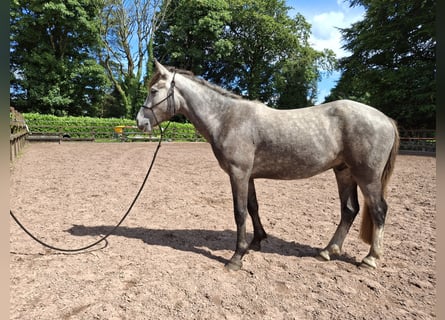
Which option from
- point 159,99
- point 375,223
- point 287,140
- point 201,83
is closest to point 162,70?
point 159,99

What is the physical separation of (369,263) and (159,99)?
3.30 m

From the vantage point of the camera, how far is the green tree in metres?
24.6

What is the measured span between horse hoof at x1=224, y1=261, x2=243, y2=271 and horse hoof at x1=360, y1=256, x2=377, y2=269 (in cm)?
148

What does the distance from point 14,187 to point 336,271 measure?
7460mm

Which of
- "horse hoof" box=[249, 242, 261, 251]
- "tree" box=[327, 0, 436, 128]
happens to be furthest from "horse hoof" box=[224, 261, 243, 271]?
"tree" box=[327, 0, 436, 128]

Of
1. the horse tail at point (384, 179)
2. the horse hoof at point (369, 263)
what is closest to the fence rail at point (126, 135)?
the horse tail at point (384, 179)

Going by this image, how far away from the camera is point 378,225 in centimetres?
331

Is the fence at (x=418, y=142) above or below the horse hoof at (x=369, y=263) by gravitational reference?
above

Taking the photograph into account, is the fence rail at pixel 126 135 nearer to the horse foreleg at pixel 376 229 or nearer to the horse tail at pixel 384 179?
the horse tail at pixel 384 179

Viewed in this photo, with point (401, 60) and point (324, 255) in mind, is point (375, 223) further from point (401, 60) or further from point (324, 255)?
point (401, 60)

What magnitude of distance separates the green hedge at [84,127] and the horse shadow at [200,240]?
17.8m

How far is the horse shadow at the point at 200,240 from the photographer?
12.2 feet

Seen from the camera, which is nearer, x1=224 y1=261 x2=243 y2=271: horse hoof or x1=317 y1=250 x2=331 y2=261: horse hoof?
x1=224 y1=261 x2=243 y2=271: horse hoof

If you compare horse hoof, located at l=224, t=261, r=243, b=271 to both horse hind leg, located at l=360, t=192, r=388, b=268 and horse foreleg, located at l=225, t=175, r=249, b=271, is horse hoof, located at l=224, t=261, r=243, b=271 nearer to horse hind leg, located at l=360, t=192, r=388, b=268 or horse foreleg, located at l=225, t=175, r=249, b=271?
horse foreleg, located at l=225, t=175, r=249, b=271
